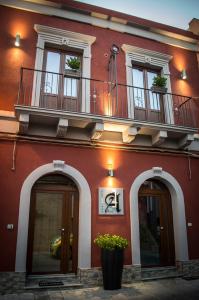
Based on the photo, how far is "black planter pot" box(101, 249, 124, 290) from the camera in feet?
17.5

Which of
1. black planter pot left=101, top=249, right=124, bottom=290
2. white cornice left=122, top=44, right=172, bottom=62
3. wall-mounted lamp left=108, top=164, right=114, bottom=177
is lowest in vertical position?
black planter pot left=101, top=249, right=124, bottom=290

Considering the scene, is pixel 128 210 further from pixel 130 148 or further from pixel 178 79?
pixel 178 79

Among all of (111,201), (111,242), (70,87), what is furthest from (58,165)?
(70,87)

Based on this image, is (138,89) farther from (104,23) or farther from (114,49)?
(104,23)

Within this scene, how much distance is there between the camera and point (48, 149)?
6.10 metres

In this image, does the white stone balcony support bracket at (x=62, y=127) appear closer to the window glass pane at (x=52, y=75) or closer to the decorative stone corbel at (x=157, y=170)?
the window glass pane at (x=52, y=75)

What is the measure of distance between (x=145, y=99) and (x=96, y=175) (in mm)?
3073

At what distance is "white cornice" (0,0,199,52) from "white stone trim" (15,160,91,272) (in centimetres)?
470

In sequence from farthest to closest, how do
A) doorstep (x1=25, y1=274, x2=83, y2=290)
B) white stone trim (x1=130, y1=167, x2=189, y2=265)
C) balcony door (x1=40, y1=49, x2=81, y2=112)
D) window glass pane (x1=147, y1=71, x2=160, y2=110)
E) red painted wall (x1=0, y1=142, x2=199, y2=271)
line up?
window glass pane (x1=147, y1=71, x2=160, y2=110)
balcony door (x1=40, y1=49, x2=81, y2=112)
white stone trim (x1=130, y1=167, x2=189, y2=265)
red painted wall (x1=0, y1=142, x2=199, y2=271)
doorstep (x1=25, y1=274, x2=83, y2=290)

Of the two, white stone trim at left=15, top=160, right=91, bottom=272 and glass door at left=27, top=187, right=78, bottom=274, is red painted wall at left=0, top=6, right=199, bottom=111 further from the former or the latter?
glass door at left=27, top=187, right=78, bottom=274

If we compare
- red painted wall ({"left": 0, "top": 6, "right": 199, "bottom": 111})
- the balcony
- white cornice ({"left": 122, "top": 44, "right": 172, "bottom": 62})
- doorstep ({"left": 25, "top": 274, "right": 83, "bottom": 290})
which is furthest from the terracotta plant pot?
doorstep ({"left": 25, "top": 274, "right": 83, "bottom": 290})

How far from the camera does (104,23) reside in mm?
7680

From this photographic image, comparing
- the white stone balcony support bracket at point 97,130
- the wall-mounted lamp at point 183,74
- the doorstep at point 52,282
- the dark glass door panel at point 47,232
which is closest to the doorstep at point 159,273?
the doorstep at point 52,282

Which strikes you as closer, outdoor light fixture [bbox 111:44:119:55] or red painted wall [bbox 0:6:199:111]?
red painted wall [bbox 0:6:199:111]
